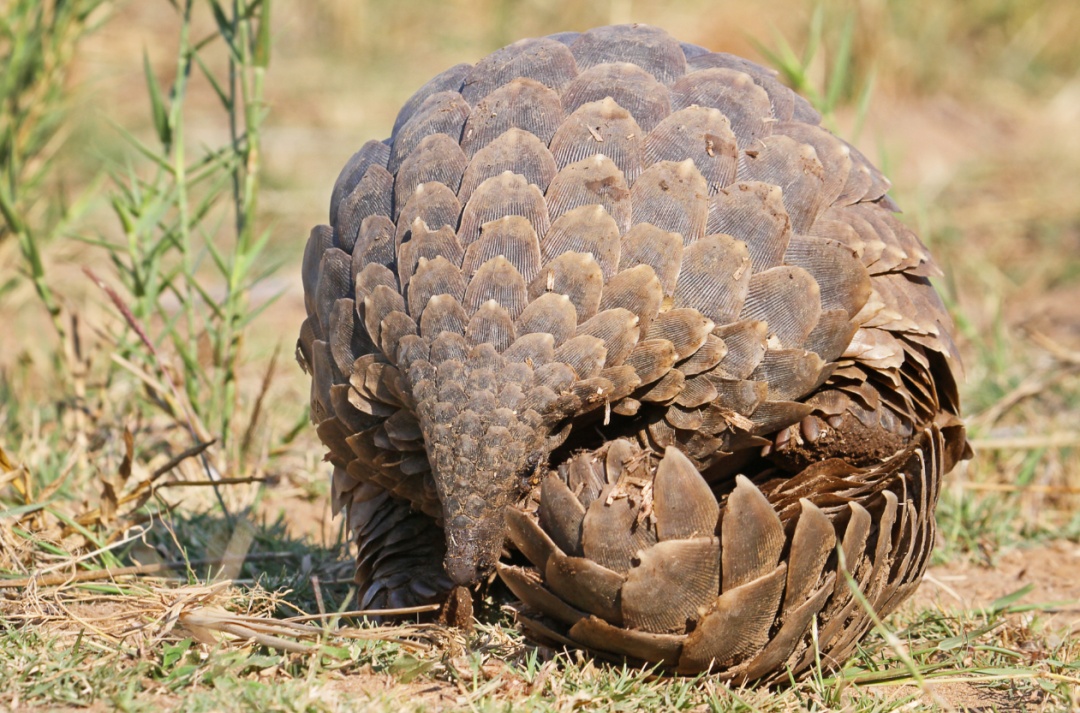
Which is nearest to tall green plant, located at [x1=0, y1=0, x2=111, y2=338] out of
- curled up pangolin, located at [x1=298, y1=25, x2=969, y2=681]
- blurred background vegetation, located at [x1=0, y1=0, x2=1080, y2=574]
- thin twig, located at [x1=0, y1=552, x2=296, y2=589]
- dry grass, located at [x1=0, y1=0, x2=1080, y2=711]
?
blurred background vegetation, located at [x1=0, y1=0, x2=1080, y2=574]

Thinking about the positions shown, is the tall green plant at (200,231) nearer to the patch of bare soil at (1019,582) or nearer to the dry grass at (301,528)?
the dry grass at (301,528)

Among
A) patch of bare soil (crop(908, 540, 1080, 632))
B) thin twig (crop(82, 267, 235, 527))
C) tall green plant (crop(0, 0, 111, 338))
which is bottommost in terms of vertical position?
patch of bare soil (crop(908, 540, 1080, 632))

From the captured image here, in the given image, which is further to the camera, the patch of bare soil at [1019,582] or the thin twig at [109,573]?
the patch of bare soil at [1019,582]

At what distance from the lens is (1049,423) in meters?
4.26

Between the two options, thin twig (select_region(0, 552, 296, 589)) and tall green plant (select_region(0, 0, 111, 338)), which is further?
tall green plant (select_region(0, 0, 111, 338))

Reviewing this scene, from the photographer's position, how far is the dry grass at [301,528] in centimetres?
226

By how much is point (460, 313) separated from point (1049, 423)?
2850mm

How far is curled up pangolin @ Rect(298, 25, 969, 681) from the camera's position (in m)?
2.22

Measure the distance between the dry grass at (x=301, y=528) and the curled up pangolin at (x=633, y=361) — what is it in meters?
0.17

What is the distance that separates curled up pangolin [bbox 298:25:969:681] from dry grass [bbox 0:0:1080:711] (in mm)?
173

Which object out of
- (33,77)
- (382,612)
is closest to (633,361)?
(382,612)

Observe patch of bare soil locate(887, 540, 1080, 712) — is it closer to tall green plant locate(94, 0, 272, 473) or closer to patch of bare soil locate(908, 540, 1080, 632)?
patch of bare soil locate(908, 540, 1080, 632)

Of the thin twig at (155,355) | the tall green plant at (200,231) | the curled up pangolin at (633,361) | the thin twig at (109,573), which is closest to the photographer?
the curled up pangolin at (633,361)

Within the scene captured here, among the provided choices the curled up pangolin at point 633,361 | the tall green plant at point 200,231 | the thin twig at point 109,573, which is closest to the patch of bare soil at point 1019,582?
the curled up pangolin at point 633,361
